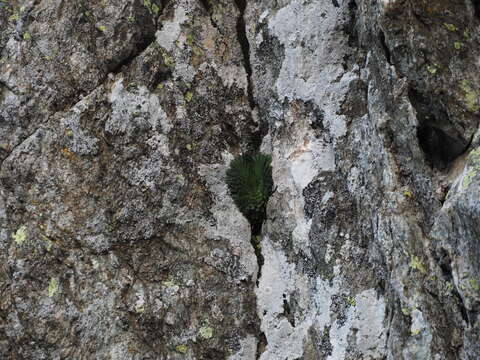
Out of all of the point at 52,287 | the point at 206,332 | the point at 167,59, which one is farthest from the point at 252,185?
the point at 52,287

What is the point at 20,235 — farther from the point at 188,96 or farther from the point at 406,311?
the point at 406,311

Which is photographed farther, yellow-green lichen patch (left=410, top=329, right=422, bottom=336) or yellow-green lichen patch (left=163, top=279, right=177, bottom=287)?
yellow-green lichen patch (left=163, top=279, right=177, bottom=287)

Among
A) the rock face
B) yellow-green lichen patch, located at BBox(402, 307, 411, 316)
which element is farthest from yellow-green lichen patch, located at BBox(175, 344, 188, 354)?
yellow-green lichen patch, located at BBox(402, 307, 411, 316)

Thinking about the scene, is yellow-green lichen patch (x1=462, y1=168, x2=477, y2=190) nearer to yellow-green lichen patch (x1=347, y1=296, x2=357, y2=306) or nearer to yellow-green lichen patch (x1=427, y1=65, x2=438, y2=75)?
yellow-green lichen patch (x1=427, y1=65, x2=438, y2=75)

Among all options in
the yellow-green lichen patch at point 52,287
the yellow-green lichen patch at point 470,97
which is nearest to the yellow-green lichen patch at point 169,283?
the yellow-green lichen patch at point 52,287

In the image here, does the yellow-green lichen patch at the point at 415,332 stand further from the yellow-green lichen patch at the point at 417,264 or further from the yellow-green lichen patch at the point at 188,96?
the yellow-green lichen patch at the point at 188,96

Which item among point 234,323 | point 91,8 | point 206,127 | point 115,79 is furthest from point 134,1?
point 234,323
